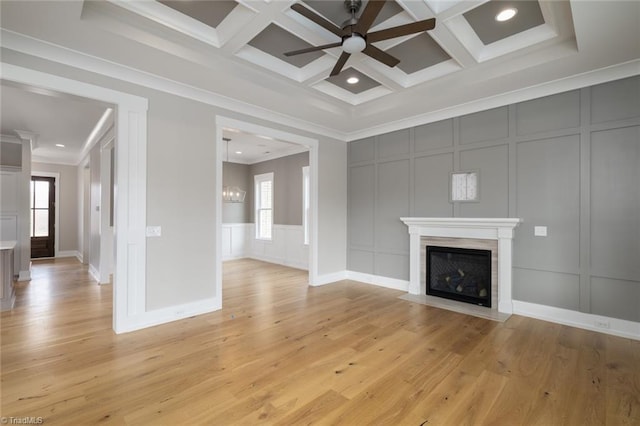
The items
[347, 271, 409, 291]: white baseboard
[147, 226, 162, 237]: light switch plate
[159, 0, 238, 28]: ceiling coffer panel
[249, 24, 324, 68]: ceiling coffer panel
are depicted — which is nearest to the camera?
[159, 0, 238, 28]: ceiling coffer panel

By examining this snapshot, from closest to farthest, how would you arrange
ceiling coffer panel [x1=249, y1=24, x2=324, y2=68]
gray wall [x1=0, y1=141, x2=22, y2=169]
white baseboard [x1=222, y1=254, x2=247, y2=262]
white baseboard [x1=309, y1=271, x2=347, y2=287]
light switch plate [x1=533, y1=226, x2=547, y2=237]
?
1. ceiling coffer panel [x1=249, y1=24, x2=324, y2=68]
2. light switch plate [x1=533, y1=226, x2=547, y2=237]
3. white baseboard [x1=309, y1=271, x2=347, y2=287]
4. gray wall [x1=0, y1=141, x2=22, y2=169]
5. white baseboard [x1=222, y1=254, x2=247, y2=262]

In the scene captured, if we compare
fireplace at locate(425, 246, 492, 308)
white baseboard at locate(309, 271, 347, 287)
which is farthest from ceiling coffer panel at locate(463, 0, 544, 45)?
white baseboard at locate(309, 271, 347, 287)

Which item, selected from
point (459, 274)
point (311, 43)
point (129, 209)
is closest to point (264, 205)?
point (129, 209)

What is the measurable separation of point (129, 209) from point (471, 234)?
14.4 feet

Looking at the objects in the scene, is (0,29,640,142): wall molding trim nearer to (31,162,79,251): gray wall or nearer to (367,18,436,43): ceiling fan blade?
(367,18,436,43): ceiling fan blade

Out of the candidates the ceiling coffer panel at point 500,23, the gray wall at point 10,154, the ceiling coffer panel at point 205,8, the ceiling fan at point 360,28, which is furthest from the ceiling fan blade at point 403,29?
the gray wall at point 10,154

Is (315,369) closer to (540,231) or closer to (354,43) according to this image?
(354,43)

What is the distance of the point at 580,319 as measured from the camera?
3527 millimetres

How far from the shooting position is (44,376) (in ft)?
8.04

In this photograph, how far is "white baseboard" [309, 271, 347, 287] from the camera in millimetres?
5552

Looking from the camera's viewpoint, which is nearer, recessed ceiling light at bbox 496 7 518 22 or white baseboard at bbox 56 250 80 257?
recessed ceiling light at bbox 496 7 518 22

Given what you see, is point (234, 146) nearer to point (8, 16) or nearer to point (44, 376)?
point (8, 16)

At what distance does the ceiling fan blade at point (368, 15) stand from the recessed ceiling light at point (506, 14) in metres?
1.37

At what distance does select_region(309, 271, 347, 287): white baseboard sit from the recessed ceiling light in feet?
14.4
